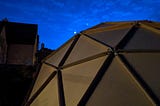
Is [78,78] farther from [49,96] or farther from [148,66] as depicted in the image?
[148,66]

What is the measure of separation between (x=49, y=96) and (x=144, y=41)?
294cm

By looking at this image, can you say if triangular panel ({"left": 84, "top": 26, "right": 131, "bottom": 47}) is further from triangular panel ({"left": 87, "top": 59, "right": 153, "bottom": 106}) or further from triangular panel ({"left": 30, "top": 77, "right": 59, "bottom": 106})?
triangular panel ({"left": 30, "top": 77, "right": 59, "bottom": 106})

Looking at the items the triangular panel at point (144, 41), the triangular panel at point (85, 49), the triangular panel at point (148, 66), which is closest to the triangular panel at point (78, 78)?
the triangular panel at point (85, 49)

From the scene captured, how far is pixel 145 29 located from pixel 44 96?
360 cm

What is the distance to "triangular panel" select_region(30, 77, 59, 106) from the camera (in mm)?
6329

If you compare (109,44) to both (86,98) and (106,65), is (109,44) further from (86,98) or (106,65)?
(86,98)

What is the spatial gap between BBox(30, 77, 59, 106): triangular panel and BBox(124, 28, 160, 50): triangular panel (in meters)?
2.19

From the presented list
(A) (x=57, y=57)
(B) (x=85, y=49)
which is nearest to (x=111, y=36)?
(B) (x=85, y=49)

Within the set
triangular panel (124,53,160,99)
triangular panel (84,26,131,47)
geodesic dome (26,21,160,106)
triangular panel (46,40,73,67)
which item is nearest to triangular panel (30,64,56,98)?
geodesic dome (26,21,160,106)

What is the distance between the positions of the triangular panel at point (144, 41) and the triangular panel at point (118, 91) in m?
1.02

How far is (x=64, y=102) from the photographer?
592 cm

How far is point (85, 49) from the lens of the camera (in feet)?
25.4

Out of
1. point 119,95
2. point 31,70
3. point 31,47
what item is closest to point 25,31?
point 31,47

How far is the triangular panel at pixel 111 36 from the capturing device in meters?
7.45
